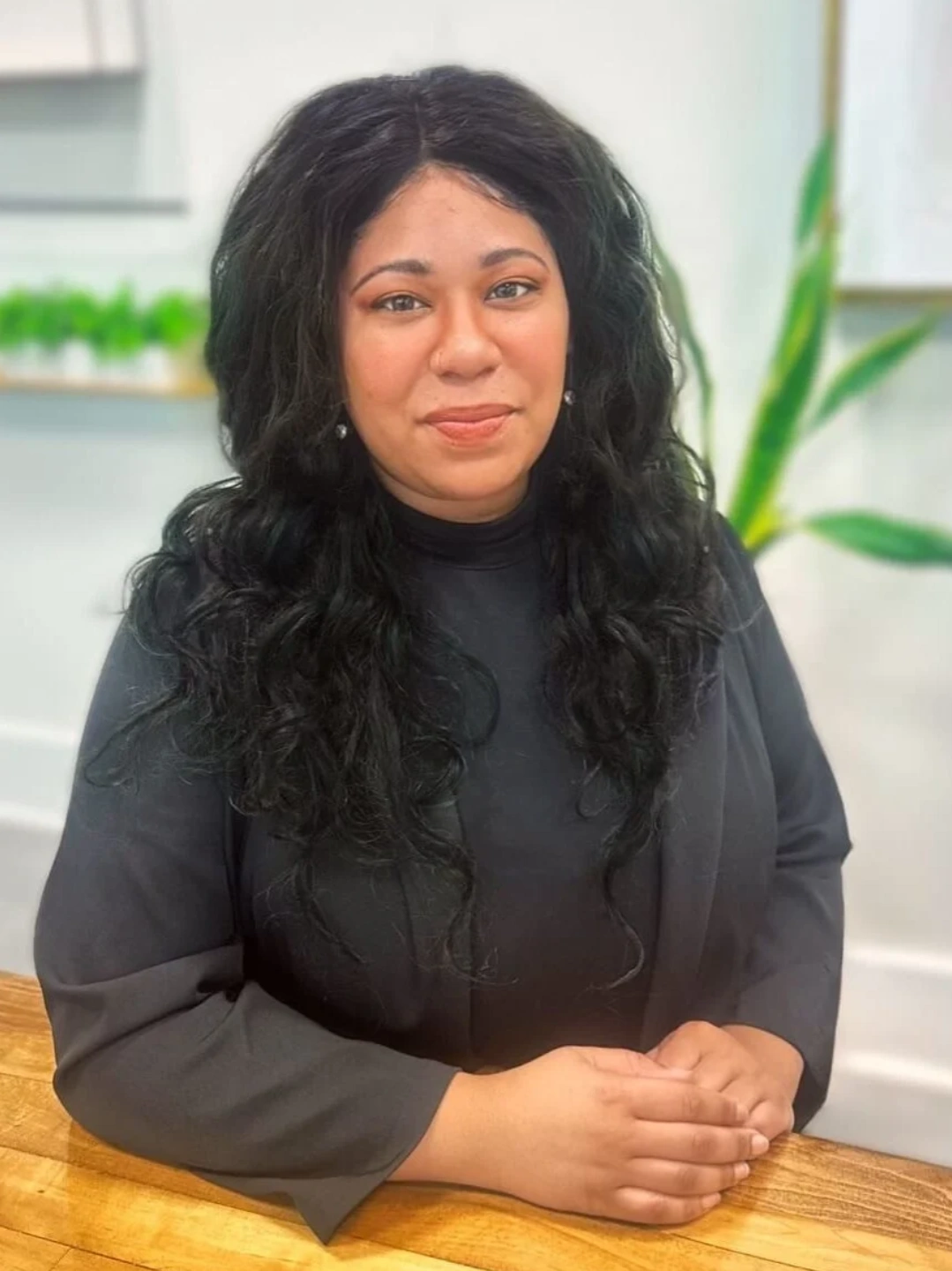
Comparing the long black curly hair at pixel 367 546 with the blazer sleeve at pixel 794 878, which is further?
the blazer sleeve at pixel 794 878

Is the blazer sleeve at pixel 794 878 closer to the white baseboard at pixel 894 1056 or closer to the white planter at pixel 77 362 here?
the white baseboard at pixel 894 1056

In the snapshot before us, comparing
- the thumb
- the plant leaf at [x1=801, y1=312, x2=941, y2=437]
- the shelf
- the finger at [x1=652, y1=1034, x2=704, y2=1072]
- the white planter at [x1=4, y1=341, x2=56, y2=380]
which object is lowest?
the finger at [x1=652, y1=1034, x2=704, y2=1072]

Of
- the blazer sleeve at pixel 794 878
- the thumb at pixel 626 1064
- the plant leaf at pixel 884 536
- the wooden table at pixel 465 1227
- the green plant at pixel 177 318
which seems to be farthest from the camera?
the green plant at pixel 177 318

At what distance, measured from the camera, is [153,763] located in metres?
0.98

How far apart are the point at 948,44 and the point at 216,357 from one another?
106cm

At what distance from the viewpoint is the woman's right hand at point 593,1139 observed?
857mm

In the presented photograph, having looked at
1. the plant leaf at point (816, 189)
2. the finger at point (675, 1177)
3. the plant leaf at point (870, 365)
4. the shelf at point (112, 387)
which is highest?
the plant leaf at point (816, 189)

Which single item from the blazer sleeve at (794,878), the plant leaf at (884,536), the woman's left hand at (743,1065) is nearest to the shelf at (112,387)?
the plant leaf at (884,536)

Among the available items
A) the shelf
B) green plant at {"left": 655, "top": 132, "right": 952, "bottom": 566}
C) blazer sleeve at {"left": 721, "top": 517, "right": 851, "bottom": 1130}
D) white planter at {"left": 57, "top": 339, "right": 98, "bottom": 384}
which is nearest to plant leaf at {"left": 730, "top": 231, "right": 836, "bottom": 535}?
green plant at {"left": 655, "top": 132, "right": 952, "bottom": 566}

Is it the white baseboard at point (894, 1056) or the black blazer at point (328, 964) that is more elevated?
the black blazer at point (328, 964)

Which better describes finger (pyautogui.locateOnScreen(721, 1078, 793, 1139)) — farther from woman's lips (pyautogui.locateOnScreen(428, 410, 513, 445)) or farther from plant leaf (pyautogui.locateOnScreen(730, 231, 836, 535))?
plant leaf (pyautogui.locateOnScreen(730, 231, 836, 535))

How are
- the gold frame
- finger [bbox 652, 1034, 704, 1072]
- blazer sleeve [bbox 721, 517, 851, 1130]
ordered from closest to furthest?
finger [bbox 652, 1034, 704, 1072] → blazer sleeve [bbox 721, 517, 851, 1130] → the gold frame

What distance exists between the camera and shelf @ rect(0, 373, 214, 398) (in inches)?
80.1

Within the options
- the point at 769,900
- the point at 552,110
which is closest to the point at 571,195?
the point at 552,110
